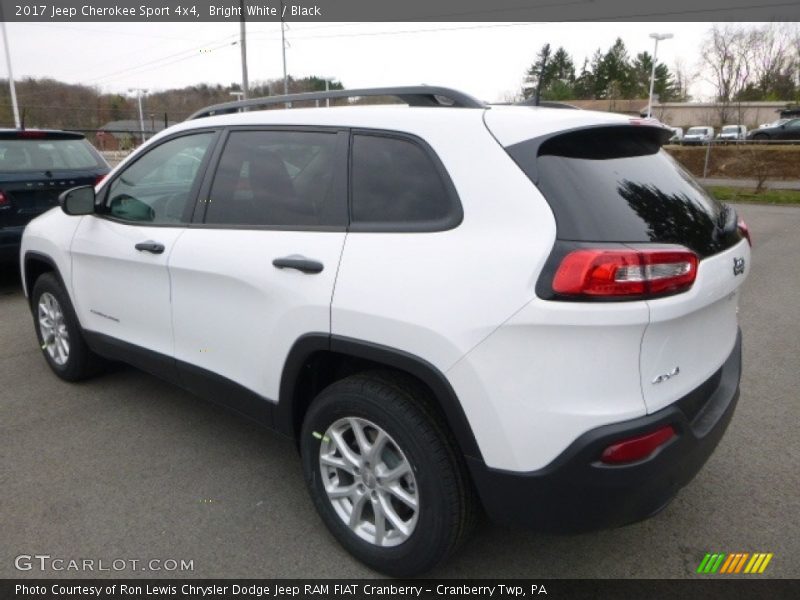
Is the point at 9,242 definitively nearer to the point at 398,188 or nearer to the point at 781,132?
the point at 398,188

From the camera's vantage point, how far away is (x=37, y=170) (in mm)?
6547

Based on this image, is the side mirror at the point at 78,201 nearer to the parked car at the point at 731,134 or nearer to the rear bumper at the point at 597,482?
the rear bumper at the point at 597,482

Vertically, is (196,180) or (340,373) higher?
(196,180)

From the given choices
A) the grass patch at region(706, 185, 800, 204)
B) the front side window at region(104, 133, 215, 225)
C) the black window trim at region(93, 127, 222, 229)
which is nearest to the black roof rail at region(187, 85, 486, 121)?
the black window trim at region(93, 127, 222, 229)

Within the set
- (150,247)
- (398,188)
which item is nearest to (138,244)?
(150,247)

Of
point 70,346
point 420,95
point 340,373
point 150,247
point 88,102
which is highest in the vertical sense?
point 88,102

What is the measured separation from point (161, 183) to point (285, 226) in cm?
122

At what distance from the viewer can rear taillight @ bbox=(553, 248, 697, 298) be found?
6.13ft


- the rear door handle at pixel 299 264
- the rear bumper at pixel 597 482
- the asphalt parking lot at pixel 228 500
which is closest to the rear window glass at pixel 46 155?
the asphalt parking lot at pixel 228 500

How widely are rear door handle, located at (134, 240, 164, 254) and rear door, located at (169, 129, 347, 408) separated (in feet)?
0.42

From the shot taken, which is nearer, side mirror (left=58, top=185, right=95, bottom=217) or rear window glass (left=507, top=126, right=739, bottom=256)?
rear window glass (left=507, top=126, right=739, bottom=256)

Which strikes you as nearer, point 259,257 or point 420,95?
point 420,95

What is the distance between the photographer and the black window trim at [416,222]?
84.4 inches

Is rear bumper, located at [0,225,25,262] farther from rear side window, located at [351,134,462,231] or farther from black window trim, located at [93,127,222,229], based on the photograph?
rear side window, located at [351,134,462,231]
